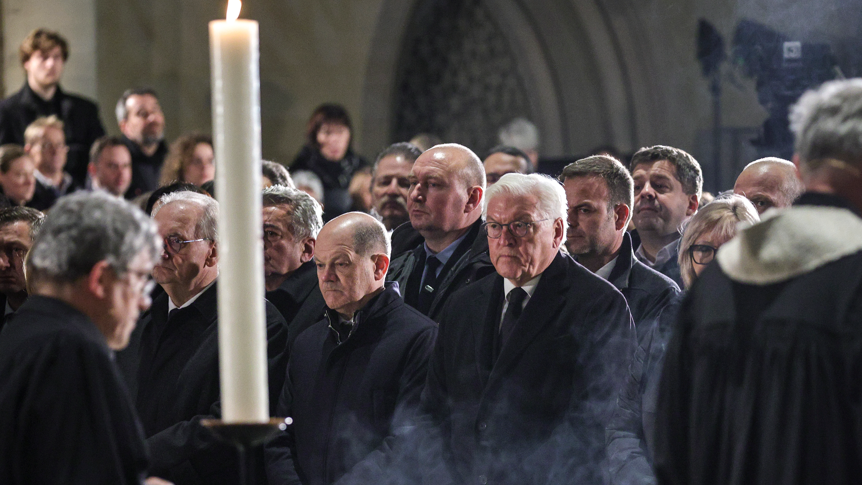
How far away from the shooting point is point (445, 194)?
5.19 meters

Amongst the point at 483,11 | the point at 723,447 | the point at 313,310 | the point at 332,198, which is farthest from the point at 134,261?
the point at 483,11

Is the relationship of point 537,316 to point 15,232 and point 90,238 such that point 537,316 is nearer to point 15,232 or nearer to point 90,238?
point 90,238

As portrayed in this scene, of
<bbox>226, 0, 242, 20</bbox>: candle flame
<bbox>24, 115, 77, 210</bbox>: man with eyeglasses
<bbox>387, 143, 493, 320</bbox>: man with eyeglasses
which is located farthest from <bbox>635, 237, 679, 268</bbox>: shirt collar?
<bbox>24, 115, 77, 210</bbox>: man with eyeglasses

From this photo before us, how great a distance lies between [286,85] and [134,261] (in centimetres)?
840

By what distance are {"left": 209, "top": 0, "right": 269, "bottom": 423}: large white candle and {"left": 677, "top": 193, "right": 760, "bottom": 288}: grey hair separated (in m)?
2.57

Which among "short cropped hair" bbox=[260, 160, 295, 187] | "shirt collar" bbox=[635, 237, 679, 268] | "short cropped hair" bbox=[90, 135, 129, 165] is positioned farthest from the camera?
"short cropped hair" bbox=[90, 135, 129, 165]

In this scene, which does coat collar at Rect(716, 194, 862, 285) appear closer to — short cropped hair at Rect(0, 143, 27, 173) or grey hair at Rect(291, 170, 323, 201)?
grey hair at Rect(291, 170, 323, 201)

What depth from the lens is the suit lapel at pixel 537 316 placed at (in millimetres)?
3926

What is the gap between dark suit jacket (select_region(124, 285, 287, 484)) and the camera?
4027mm

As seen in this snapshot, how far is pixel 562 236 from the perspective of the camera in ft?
13.8

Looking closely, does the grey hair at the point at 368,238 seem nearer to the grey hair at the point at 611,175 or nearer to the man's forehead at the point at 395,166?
the grey hair at the point at 611,175

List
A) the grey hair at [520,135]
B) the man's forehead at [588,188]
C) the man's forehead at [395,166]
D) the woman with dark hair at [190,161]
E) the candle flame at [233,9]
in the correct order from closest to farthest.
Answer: the candle flame at [233,9] → the man's forehead at [588,188] → the man's forehead at [395,166] → the woman with dark hair at [190,161] → the grey hair at [520,135]

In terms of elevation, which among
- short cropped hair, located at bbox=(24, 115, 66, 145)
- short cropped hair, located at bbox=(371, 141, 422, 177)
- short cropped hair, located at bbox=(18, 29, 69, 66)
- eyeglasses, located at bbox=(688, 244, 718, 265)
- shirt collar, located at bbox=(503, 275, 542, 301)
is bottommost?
shirt collar, located at bbox=(503, 275, 542, 301)

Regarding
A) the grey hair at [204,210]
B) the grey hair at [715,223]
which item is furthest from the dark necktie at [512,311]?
the grey hair at [204,210]
